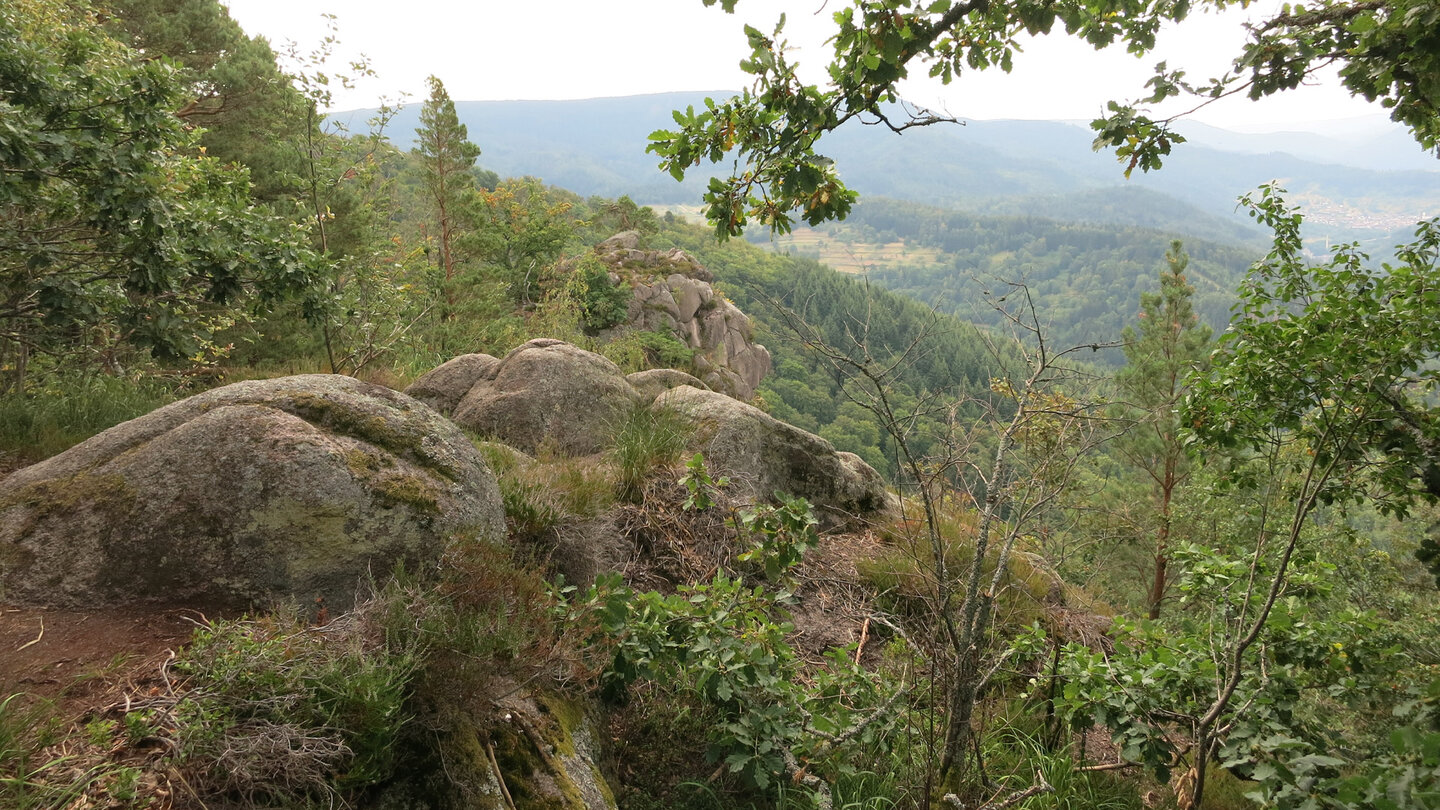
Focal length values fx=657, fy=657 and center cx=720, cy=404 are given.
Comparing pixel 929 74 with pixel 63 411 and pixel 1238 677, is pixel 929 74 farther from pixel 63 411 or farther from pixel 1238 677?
pixel 63 411

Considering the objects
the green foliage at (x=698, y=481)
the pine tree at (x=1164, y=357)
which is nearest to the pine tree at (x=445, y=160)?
the green foliage at (x=698, y=481)

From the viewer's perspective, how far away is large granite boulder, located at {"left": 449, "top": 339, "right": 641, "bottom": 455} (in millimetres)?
6758

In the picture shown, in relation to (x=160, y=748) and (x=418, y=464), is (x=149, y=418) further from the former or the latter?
(x=160, y=748)

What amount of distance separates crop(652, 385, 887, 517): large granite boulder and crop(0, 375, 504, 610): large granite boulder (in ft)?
10.1

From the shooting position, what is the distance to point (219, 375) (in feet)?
24.6

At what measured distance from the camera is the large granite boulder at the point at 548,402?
22.2 ft

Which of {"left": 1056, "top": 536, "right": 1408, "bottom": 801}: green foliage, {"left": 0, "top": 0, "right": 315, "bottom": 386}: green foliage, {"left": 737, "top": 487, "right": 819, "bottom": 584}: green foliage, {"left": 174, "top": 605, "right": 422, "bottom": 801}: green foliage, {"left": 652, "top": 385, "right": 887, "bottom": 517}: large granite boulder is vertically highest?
{"left": 0, "top": 0, "right": 315, "bottom": 386}: green foliage

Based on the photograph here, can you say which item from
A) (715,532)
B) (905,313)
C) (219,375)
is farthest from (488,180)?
(715,532)

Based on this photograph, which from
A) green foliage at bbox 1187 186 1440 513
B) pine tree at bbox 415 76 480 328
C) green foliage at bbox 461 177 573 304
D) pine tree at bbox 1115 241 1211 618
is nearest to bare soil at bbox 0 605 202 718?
green foliage at bbox 1187 186 1440 513

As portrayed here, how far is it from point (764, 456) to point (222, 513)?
182 inches

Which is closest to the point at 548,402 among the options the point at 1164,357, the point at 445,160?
the point at 1164,357

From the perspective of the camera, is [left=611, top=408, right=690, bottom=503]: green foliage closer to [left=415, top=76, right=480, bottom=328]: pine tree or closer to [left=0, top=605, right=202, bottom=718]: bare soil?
[left=0, top=605, right=202, bottom=718]: bare soil

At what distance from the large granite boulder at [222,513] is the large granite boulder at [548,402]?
2947mm

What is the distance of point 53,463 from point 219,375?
476 centimetres
